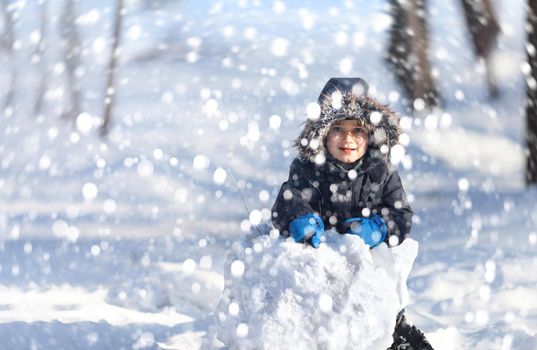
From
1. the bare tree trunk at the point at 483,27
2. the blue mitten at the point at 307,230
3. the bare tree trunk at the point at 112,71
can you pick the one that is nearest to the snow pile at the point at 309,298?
the blue mitten at the point at 307,230

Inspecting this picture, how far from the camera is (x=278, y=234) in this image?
1620mm

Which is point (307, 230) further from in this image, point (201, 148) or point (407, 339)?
point (201, 148)

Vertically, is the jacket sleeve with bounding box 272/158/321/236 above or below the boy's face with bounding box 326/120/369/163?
below

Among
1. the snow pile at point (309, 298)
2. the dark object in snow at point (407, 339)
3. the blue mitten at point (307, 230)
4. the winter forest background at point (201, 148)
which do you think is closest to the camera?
the snow pile at point (309, 298)

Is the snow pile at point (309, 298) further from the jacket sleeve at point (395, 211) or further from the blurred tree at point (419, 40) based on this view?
the blurred tree at point (419, 40)

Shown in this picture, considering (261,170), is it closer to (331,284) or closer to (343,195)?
(343,195)

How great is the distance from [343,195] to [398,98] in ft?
4.29

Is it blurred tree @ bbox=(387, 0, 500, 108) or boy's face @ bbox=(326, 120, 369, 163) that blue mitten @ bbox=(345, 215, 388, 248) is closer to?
boy's face @ bbox=(326, 120, 369, 163)

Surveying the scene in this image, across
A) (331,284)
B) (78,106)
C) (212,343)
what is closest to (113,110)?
(78,106)

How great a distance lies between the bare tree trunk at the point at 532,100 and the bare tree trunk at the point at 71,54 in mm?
1869

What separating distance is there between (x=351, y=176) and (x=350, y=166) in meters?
0.03

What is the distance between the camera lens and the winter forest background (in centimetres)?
227

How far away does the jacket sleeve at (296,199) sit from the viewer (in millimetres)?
1635

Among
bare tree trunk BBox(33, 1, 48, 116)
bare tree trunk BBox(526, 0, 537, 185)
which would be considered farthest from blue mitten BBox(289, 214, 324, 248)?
bare tree trunk BBox(526, 0, 537, 185)
